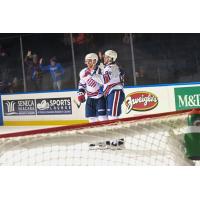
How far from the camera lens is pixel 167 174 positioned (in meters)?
2.69

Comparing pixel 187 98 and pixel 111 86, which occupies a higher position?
pixel 111 86

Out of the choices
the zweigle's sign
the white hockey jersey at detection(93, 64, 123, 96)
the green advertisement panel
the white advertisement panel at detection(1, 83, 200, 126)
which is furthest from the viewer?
the zweigle's sign

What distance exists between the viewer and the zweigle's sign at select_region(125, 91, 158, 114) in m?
6.23

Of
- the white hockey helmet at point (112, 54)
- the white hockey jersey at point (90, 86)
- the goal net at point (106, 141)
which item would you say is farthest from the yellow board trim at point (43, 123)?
the goal net at point (106, 141)

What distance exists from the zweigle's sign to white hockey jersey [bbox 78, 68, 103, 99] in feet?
3.16

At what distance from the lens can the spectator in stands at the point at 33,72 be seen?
755cm

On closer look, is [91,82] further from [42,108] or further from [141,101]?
[42,108]

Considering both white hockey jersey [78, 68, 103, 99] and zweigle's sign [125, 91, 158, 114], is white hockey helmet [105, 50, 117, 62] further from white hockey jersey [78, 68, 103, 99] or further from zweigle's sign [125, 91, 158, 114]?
white hockey jersey [78, 68, 103, 99]

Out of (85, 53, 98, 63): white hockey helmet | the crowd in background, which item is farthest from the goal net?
(85, 53, 98, 63): white hockey helmet

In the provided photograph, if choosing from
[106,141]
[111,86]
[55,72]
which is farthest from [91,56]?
[106,141]

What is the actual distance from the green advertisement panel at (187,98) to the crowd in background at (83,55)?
20cm

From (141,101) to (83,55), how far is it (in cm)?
134

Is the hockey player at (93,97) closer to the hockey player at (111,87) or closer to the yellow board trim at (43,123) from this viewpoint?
the hockey player at (111,87)

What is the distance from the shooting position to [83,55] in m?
7.02
